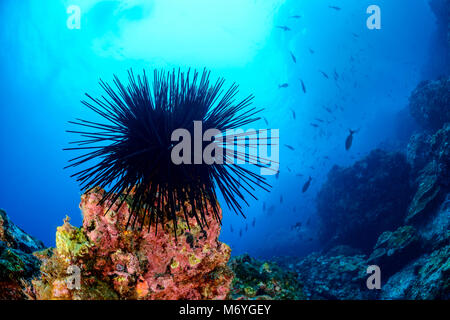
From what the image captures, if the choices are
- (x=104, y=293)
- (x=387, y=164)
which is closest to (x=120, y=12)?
(x=387, y=164)

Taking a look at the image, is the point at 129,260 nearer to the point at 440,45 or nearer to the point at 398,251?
the point at 398,251

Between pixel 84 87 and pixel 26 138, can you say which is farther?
pixel 26 138

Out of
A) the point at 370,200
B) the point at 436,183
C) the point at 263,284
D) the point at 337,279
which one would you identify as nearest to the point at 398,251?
the point at 337,279

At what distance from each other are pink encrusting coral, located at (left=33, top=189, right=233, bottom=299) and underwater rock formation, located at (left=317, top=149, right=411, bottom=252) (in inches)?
518

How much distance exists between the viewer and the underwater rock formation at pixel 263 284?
3.71m

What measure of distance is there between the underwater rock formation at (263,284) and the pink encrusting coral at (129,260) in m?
1.02

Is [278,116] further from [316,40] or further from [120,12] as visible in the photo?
[120,12]

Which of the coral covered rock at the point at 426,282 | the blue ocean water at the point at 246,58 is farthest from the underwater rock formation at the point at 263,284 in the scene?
the blue ocean water at the point at 246,58

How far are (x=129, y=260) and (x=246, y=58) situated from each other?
47444 mm

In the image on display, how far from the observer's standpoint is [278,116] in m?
59.8

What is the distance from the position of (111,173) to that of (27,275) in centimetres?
176

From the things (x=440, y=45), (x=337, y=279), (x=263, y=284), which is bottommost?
(x=263, y=284)

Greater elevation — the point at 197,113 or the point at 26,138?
the point at 26,138

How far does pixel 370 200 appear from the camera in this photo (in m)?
13.9
